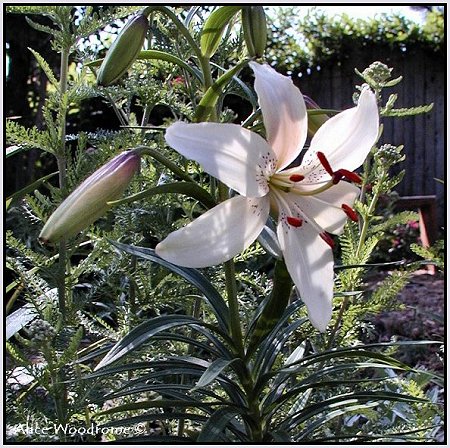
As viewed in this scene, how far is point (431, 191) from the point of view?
195 inches

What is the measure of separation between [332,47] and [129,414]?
402cm

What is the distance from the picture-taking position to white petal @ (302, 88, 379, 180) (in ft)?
2.43

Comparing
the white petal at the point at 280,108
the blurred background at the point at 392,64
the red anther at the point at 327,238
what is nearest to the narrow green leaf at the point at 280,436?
the red anther at the point at 327,238

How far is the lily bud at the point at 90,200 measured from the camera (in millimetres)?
670

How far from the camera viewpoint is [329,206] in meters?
0.78

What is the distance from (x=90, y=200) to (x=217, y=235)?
0.14 metres

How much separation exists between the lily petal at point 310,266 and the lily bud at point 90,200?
0.20 meters

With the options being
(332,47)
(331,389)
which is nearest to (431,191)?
(332,47)

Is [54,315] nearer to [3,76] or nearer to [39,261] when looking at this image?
[39,261]

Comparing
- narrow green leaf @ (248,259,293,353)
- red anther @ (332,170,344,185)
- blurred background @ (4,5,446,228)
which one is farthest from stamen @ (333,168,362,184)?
blurred background @ (4,5,446,228)

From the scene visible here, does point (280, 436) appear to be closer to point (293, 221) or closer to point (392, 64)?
point (293, 221)

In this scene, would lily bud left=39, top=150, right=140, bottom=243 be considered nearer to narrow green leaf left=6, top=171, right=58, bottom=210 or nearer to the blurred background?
narrow green leaf left=6, top=171, right=58, bottom=210

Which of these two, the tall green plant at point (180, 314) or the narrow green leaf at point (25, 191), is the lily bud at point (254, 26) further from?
the narrow green leaf at point (25, 191)

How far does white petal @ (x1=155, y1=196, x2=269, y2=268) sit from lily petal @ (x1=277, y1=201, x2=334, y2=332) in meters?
0.05
